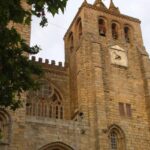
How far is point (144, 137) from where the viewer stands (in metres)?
22.9

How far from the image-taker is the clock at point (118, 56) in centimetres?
2577

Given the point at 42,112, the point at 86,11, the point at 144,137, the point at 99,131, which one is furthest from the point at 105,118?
the point at 86,11

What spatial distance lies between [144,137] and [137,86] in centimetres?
373

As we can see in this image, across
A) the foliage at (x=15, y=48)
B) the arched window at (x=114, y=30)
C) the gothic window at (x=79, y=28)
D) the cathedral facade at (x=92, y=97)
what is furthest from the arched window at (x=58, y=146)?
the foliage at (x=15, y=48)

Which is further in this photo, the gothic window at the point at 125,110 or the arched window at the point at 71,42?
the arched window at the point at 71,42

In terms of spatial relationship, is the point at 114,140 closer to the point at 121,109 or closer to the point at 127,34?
the point at 121,109

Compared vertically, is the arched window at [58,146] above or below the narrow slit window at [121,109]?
below

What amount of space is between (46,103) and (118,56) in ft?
19.1

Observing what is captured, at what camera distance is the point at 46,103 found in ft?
84.4

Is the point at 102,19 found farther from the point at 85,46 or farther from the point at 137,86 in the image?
the point at 137,86

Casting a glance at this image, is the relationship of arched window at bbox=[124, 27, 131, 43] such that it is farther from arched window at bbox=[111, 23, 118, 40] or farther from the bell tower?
arched window at bbox=[111, 23, 118, 40]

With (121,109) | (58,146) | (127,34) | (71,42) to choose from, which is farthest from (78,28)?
(58,146)

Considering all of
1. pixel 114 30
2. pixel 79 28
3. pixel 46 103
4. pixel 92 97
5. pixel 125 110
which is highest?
pixel 79 28

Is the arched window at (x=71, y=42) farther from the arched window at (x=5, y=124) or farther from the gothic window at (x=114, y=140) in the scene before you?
the arched window at (x=5, y=124)
